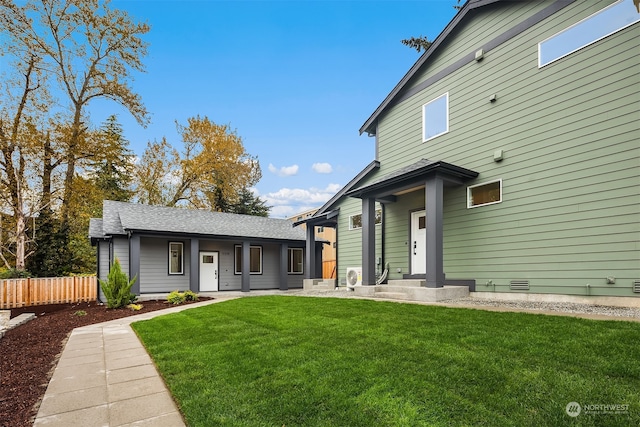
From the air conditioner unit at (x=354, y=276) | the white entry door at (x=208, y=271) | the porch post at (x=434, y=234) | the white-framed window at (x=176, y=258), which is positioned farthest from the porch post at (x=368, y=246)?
the white-framed window at (x=176, y=258)

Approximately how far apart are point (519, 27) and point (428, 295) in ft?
20.5

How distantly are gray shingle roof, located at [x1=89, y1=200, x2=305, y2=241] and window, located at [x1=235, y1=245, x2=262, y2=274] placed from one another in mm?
969

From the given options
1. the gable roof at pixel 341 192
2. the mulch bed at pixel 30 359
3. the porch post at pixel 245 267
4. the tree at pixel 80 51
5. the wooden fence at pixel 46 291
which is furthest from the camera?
the tree at pixel 80 51

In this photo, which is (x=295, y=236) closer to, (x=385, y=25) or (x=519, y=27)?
(x=385, y=25)

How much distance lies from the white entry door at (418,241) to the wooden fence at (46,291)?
1233cm

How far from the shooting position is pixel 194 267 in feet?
45.5

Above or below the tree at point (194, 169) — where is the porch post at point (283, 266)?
below

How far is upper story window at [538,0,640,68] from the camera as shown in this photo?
6276 mm

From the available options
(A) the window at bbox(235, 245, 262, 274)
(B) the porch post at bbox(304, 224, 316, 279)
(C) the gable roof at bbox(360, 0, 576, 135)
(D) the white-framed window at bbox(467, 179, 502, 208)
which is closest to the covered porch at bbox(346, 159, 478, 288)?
(D) the white-framed window at bbox(467, 179, 502, 208)

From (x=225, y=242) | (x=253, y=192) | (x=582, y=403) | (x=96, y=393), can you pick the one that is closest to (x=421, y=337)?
(x=582, y=403)

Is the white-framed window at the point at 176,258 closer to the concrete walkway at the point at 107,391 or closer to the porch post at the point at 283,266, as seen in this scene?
the porch post at the point at 283,266

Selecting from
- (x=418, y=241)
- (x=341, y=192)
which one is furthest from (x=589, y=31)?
(x=341, y=192)

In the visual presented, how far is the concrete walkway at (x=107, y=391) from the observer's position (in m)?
2.82

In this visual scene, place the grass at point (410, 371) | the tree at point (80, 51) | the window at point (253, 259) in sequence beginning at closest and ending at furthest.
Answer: the grass at point (410, 371)
the window at point (253, 259)
the tree at point (80, 51)
